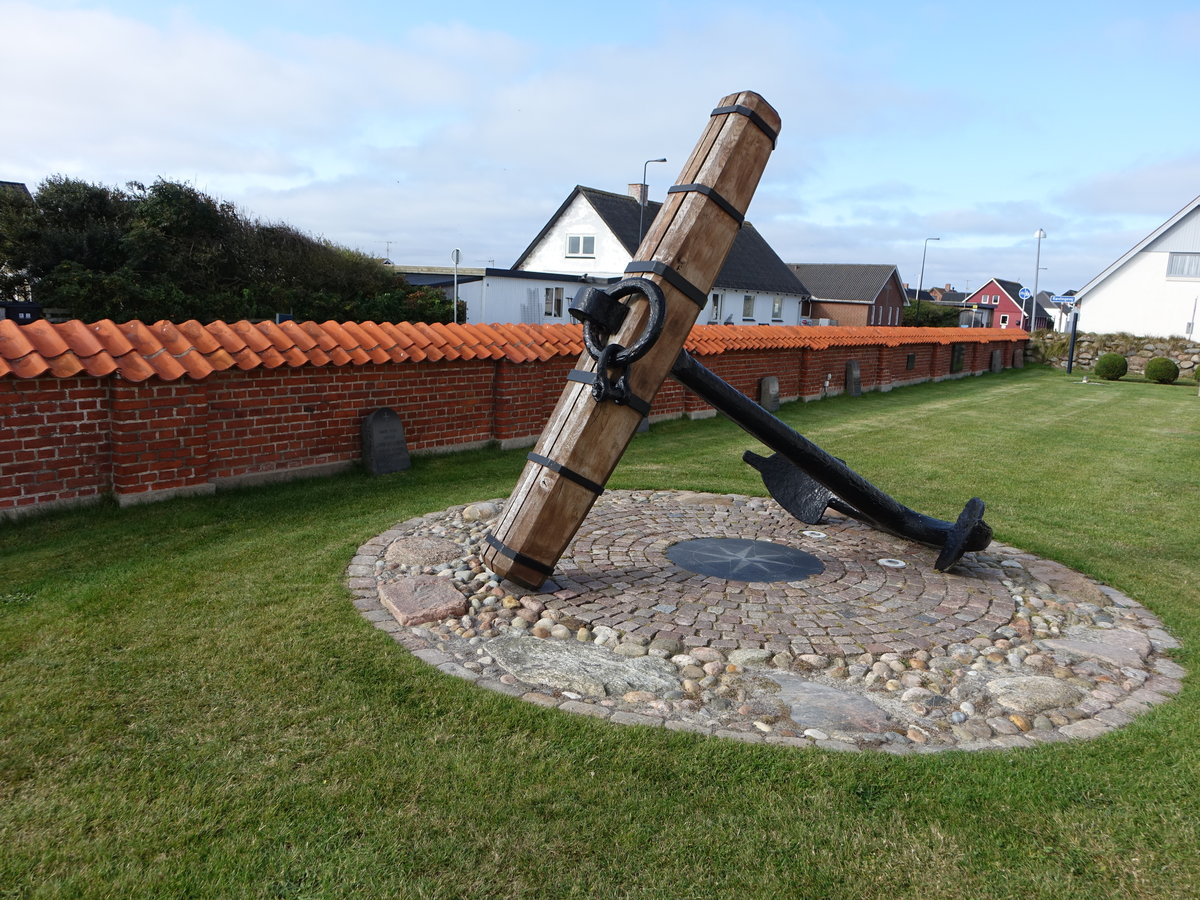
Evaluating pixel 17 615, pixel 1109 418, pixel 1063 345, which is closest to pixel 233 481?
pixel 17 615

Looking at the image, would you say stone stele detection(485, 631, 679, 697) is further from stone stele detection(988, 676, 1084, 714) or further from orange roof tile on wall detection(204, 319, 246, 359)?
orange roof tile on wall detection(204, 319, 246, 359)

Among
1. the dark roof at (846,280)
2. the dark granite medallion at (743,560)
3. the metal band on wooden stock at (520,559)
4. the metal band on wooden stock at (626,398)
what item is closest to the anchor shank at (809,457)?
the metal band on wooden stock at (626,398)

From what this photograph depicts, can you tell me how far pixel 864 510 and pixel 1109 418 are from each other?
1252 cm

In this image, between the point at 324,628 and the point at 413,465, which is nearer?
the point at 324,628

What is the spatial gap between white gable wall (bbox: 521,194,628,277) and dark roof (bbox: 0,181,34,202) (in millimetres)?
20037

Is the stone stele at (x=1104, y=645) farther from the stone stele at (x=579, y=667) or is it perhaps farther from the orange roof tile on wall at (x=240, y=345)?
the orange roof tile on wall at (x=240, y=345)

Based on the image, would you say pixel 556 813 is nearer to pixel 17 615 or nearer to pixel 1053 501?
pixel 17 615

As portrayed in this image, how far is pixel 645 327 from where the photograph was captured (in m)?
3.97

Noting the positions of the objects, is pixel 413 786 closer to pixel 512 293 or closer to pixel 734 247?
pixel 512 293

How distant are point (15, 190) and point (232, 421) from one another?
21.9m

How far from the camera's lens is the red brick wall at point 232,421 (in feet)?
18.0

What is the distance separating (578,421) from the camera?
4.05 metres

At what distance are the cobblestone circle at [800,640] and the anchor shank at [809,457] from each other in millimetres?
291

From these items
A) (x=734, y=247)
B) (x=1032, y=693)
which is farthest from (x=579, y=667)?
(x=734, y=247)
